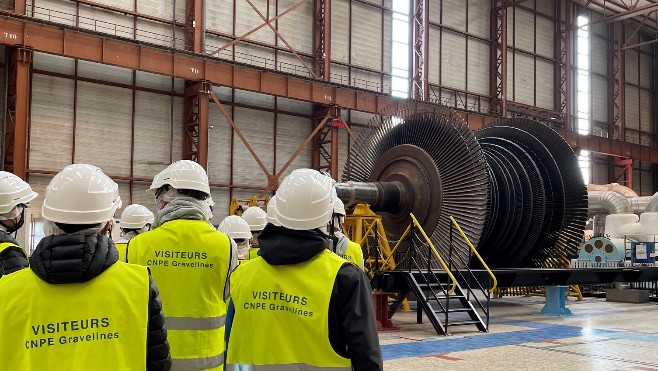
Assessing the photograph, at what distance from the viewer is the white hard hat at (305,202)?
2.51 metres

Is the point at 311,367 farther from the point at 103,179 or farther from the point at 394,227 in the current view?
the point at 394,227

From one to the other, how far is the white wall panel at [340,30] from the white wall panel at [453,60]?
442cm

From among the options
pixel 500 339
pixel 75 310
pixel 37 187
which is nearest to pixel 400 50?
pixel 37 187

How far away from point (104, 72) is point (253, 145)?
473cm

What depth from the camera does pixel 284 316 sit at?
2.51 metres

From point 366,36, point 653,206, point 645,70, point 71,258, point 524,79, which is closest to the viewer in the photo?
point 71,258

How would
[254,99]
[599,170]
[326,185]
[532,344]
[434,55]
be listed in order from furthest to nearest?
[599,170] → [434,55] → [254,99] → [532,344] → [326,185]

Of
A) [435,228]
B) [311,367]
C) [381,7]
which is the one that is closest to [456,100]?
[381,7]

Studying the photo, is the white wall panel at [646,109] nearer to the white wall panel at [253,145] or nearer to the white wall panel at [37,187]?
the white wall panel at [253,145]

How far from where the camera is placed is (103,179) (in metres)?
2.29

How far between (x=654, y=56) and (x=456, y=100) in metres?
14.9

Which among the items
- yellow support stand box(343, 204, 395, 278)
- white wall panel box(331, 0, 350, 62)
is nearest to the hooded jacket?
yellow support stand box(343, 204, 395, 278)

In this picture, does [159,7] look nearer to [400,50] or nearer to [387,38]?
[387,38]

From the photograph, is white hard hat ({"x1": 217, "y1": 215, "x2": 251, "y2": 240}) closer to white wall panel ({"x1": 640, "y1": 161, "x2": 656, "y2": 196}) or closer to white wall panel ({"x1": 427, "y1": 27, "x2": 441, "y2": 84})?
white wall panel ({"x1": 427, "y1": 27, "x2": 441, "y2": 84})
